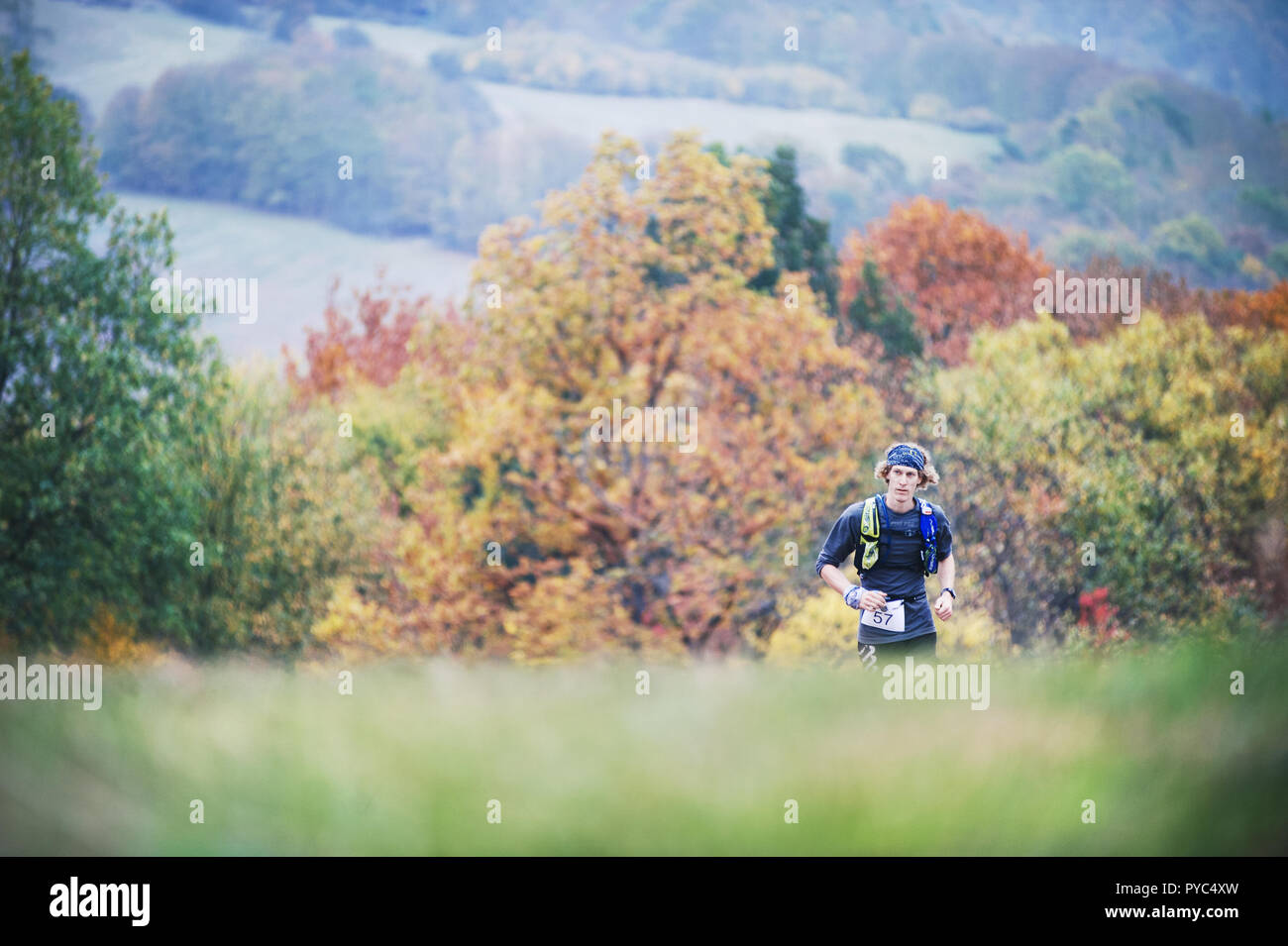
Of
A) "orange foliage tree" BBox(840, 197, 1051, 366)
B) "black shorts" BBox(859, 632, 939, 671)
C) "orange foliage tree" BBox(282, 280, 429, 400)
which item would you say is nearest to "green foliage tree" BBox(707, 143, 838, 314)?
"orange foliage tree" BBox(840, 197, 1051, 366)

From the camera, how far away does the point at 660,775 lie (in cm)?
435

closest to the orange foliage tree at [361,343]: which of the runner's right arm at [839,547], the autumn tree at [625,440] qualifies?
the autumn tree at [625,440]

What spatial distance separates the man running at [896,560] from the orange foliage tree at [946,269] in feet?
101

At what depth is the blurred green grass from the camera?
13.7 ft

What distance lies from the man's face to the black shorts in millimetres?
833

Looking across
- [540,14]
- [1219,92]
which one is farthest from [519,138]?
[1219,92]

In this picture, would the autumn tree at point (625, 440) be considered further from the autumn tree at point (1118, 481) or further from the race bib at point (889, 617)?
the race bib at point (889, 617)

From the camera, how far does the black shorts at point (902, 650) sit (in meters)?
6.76

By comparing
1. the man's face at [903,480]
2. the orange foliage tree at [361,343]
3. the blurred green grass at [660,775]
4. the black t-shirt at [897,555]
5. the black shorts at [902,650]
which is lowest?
the blurred green grass at [660,775]

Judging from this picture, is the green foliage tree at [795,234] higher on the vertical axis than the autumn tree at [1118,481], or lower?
higher

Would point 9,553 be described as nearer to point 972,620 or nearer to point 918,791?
point 972,620

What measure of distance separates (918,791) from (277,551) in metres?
29.5

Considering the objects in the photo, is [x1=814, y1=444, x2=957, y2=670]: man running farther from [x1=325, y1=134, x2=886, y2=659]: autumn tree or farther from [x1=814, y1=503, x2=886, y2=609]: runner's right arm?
[x1=325, y1=134, x2=886, y2=659]: autumn tree

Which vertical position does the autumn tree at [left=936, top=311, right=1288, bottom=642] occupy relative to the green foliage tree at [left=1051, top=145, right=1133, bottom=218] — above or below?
below
